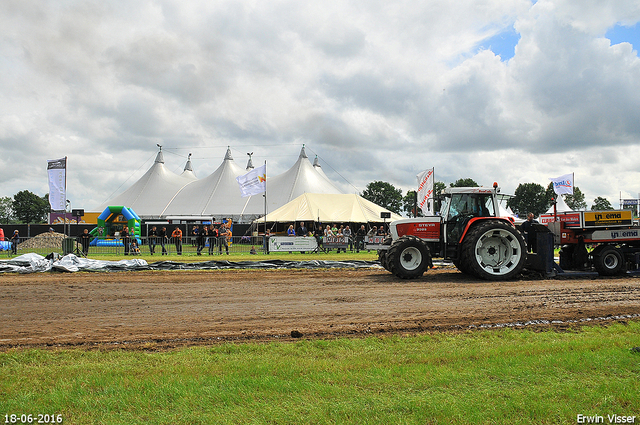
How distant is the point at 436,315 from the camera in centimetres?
725

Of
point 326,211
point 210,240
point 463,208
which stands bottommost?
point 210,240

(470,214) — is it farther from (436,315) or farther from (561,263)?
(436,315)

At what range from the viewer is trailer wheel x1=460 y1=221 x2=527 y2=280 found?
11.3 metres

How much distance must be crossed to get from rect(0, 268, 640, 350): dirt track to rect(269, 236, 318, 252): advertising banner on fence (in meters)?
11.2

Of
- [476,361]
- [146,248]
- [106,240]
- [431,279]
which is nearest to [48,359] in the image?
[476,361]

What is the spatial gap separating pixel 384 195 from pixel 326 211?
59.6 metres

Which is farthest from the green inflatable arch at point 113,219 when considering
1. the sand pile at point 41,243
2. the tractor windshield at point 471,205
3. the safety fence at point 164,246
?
the tractor windshield at point 471,205

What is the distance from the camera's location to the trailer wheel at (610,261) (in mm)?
12477

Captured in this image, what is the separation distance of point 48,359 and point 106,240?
72.1 ft

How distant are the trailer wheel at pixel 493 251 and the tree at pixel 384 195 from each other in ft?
267

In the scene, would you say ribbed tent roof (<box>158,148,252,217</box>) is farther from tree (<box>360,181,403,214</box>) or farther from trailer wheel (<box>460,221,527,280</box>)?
tree (<box>360,181,403,214</box>)

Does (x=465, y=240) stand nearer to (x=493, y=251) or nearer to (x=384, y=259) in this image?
(x=493, y=251)

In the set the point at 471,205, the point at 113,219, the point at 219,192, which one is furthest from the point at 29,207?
the point at 471,205

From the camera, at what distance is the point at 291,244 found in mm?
23922
